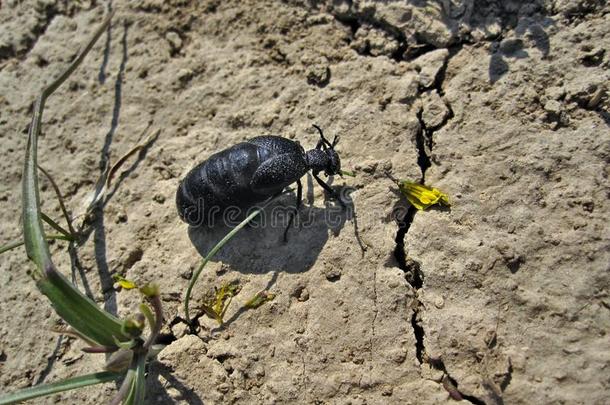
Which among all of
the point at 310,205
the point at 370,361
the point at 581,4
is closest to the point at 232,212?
the point at 310,205

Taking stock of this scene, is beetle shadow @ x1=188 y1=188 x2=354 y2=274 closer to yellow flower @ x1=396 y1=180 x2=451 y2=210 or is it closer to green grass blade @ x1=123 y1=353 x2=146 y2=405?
yellow flower @ x1=396 y1=180 x2=451 y2=210

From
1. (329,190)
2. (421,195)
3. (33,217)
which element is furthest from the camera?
(329,190)

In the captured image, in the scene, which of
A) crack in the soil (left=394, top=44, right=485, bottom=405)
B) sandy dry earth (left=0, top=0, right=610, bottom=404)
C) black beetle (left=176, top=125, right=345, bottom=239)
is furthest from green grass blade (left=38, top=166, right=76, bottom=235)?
crack in the soil (left=394, top=44, right=485, bottom=405)

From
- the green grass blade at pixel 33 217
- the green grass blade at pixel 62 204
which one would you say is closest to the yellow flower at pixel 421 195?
the green grass blade at pixel 33 217

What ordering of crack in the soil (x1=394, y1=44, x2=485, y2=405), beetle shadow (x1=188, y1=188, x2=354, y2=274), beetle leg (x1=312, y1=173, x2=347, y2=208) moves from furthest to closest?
1. beetle leg (x1=312, y1=173, x2=347, y2=208)
2. beetle shadow (x1=188, y1=188, x2=354, y2=274)
3. crack in the soil (x1=394, y1=44, x2=485, y2=405)

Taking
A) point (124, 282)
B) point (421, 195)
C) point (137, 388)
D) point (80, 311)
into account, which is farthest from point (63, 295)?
point (421, 195)

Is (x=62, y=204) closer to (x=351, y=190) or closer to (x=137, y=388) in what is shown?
(x=137, y=388)

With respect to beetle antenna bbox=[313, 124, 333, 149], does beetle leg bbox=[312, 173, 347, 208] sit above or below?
below

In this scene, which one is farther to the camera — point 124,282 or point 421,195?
point 124,282
